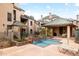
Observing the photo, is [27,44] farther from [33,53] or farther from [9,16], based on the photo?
[9,16]

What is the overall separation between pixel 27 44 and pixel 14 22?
15.8 inches

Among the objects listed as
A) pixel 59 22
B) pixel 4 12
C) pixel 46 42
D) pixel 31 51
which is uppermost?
pixel 4 12

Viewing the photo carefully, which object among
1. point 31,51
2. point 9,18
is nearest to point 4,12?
point 9,18

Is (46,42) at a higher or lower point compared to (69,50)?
higher

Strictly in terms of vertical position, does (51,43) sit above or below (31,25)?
below

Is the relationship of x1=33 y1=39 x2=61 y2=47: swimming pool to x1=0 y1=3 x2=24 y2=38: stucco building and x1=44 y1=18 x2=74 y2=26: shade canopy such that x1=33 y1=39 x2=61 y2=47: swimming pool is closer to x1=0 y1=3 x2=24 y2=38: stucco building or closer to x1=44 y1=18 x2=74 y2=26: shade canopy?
x1=44 y1=18 x2=74 y2=26: shade canopy

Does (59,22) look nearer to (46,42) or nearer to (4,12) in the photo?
(46,42)

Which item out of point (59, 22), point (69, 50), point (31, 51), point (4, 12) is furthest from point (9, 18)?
point (69, 50)

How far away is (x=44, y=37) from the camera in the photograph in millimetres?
2883

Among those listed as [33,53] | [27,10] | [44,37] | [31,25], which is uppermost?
[27,10]

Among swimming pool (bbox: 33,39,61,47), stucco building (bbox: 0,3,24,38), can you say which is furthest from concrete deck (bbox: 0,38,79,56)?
stucco building (bbox: 0,3,24,38)

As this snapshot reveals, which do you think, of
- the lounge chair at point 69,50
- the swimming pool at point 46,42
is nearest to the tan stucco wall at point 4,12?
the swimming pool at point 46,42

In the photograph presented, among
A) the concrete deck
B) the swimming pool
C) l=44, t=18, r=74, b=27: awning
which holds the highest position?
l=44, t=18, r=74, b=27: awning

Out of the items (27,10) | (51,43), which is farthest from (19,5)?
(51,43)
